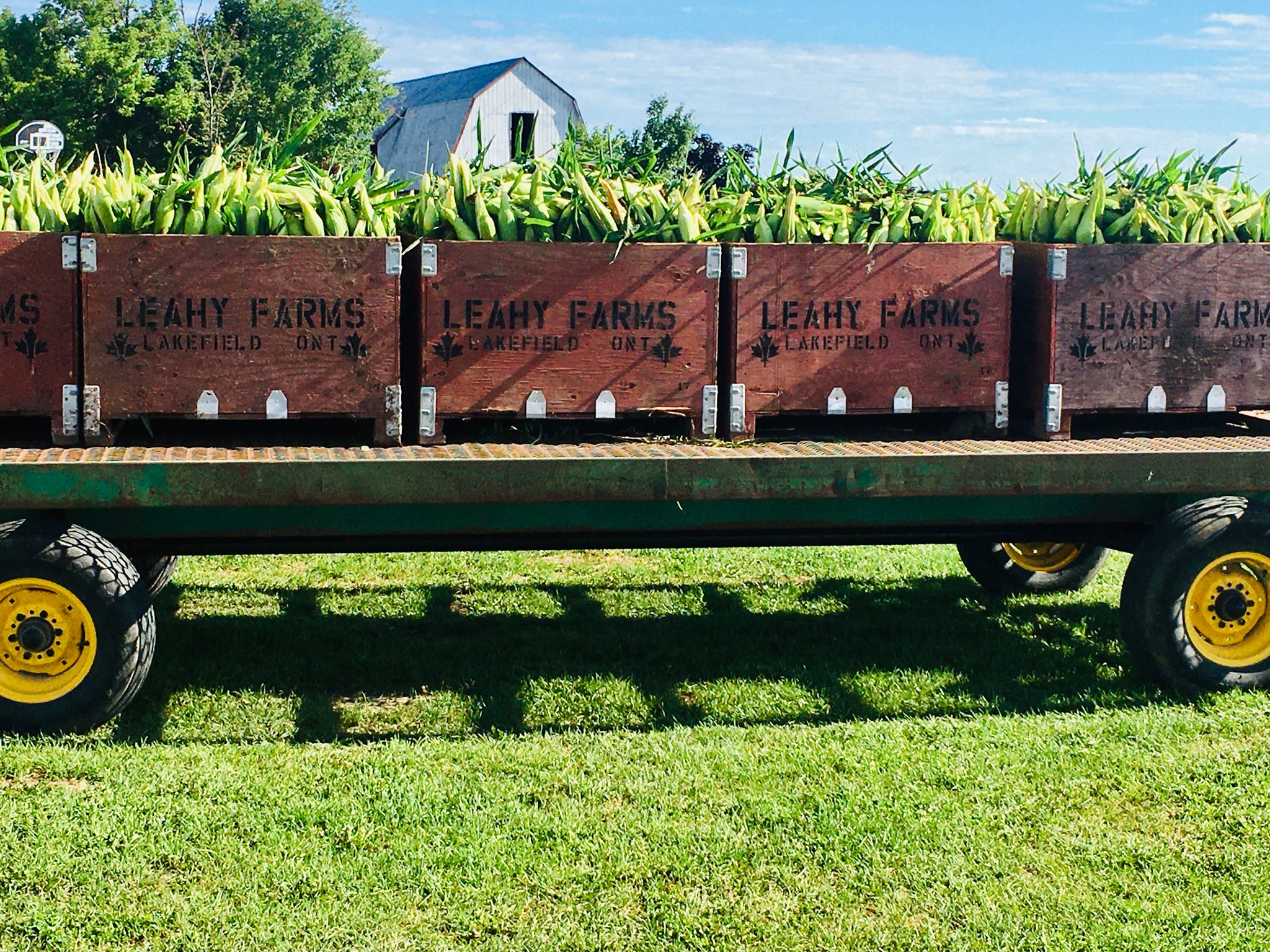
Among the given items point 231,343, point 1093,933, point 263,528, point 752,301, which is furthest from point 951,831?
point 231,343

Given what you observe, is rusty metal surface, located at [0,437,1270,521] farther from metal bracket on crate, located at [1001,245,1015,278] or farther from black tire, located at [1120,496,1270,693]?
metal bracket on crate, located at [1001,245,1015,278]

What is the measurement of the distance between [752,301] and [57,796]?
9.49 ft

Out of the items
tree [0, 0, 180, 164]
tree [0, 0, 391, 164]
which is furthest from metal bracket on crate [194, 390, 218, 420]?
tree [0, 0, 180, 164]

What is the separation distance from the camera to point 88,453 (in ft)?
16.9

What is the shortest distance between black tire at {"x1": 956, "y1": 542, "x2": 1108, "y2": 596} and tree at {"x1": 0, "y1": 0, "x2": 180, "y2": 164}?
3494cm

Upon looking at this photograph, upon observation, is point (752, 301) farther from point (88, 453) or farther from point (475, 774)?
point (88, 453)

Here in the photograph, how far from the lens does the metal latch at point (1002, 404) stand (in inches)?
227

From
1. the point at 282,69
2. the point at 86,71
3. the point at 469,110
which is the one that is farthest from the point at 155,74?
the point at 469,110

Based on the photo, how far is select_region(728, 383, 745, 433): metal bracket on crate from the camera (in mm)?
5562

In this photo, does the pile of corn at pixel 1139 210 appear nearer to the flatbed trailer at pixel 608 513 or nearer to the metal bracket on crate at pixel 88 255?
the flatbed trailer at pixel 608 513

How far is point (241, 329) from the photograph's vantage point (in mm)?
5246

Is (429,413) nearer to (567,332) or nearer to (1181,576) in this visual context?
(567,332)

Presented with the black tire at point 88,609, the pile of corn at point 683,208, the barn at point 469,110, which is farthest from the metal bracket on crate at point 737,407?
the barn at point 469,110

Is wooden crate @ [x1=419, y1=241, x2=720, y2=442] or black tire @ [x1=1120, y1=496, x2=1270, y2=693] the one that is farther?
black tire @ [x1=1120, y1=496, x2=1270, y2=693]
